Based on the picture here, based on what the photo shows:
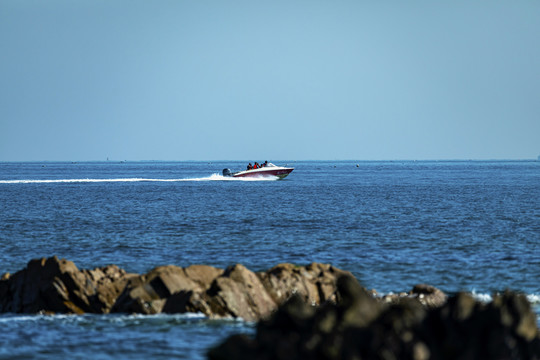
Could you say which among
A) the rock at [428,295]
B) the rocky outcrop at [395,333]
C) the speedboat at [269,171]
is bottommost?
the speedboat at [269,171]

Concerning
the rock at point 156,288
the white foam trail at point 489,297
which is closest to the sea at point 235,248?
the white foam trail at point 489,297

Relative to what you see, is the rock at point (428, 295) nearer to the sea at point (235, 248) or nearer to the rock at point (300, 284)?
the sea at point (235, 248)

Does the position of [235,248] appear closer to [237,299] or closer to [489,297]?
[489,297]

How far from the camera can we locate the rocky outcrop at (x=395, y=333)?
1260cm

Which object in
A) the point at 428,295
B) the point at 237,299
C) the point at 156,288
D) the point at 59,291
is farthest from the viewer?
the point at 428,295

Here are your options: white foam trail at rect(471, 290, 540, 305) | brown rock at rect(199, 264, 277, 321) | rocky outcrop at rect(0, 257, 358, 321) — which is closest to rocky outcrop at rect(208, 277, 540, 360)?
brown rock at rect(199, 264, 277, 321)

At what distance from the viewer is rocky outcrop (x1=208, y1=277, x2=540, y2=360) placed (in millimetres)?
12602

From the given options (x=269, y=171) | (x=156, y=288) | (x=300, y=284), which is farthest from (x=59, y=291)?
(x=269, y=171)

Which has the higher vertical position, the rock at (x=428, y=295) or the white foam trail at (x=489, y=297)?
the rock at (x=428, y=295)

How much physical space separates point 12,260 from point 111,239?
1001cm

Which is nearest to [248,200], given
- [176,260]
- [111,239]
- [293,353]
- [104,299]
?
[111,239]

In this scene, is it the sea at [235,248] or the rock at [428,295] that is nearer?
the sea at [235,248]

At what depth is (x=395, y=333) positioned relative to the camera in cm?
1279

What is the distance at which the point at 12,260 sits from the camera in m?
36.0
